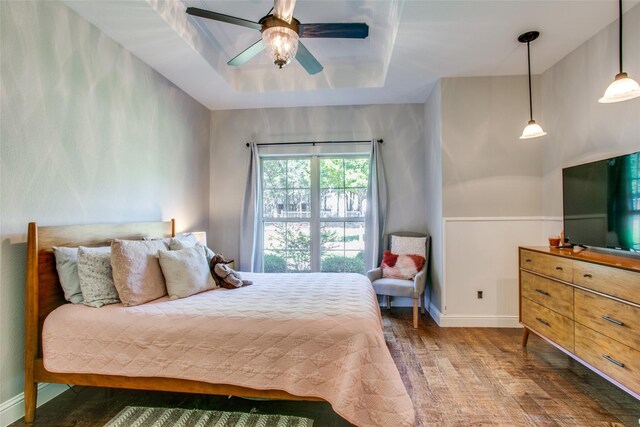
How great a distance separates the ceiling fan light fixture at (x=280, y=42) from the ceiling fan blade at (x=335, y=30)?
16cm

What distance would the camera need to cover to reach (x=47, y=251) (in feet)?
6.57

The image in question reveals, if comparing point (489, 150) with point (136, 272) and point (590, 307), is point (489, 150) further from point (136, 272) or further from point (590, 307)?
point (136, 272)

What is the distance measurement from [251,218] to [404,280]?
2.12 meters

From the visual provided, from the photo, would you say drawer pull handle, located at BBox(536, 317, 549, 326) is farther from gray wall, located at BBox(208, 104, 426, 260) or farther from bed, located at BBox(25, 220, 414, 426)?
gray wall, located at BBox(208, 104, 426, 260)

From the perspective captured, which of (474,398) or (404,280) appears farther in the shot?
(404,280)

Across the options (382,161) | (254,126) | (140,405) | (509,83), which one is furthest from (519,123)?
(140,405)

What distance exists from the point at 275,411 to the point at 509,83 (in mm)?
3776

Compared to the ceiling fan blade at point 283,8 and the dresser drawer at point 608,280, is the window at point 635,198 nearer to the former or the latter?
the dresser drawer at point 608,280

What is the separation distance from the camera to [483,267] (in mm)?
3430

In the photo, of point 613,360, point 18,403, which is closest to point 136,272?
point 18,403

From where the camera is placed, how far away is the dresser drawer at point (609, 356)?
5.65 ft

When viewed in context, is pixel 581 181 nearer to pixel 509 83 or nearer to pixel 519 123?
pixel 519 123

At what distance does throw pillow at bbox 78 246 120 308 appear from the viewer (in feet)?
6.61

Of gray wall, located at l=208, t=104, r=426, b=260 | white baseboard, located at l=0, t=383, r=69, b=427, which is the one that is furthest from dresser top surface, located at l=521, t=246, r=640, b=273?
white baseboard, located at l=0, t=383, r=69, b=427
